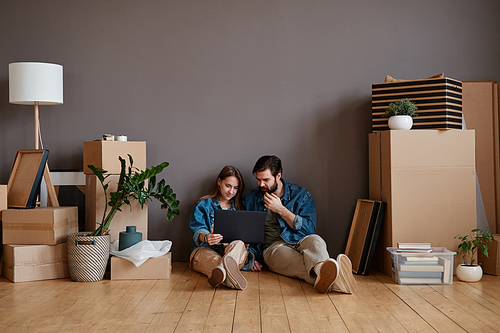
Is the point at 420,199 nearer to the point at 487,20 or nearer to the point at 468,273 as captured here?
the point at 468,273

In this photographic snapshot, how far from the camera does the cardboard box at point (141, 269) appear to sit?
2828 mm

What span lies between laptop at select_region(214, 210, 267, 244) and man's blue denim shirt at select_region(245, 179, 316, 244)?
26 centimetres

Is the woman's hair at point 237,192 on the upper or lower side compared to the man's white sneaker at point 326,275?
upper

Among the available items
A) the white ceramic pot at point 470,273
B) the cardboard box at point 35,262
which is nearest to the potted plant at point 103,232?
the cardboard box at point 35,262

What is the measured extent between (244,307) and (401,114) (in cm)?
178

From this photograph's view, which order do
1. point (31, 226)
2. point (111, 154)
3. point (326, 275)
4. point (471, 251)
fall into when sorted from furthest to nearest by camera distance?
point (111, 154) → point (471, 251) → point (31, 226) → point (326, 275)

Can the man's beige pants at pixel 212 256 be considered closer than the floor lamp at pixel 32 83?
Yes

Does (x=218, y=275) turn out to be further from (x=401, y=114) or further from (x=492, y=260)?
(x=492, y=260)

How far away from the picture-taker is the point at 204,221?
10.4 feet

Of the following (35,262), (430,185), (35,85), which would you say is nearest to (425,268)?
(430,185)

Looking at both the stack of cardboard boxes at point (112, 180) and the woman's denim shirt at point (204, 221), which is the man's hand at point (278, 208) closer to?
the woman's denim shirt at point (204, 221)

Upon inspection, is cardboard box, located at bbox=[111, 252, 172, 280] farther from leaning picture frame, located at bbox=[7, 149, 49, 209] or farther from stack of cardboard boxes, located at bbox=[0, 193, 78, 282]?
leaning picture frame, located at bbox=[7, 149, 49, 209]

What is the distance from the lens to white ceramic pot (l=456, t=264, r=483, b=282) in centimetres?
275

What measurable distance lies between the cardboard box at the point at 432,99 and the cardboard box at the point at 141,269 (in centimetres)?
191
